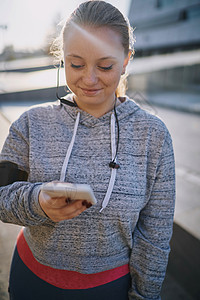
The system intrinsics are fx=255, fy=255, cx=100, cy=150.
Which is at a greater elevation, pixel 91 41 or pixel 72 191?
pixel 91 41

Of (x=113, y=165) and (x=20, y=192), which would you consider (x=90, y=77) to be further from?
(x=20, y=192)

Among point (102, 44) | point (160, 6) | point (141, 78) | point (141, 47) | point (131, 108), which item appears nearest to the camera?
point (102, 44)

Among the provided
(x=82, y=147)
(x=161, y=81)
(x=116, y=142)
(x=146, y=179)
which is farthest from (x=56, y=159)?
(x=161, y=81)

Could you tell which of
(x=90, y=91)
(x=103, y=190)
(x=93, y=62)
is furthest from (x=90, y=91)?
(x=103, y=190)

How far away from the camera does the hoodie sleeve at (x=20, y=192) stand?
106 cm

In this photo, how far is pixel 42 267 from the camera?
1211 mm

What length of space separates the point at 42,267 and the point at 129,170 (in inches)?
24.4

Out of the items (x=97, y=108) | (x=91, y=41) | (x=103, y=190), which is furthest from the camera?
(x=97, y=108)

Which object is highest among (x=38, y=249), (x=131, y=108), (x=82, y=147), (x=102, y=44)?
(x=102, y=44)

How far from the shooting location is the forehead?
1.05 meters

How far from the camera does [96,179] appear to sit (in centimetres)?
117

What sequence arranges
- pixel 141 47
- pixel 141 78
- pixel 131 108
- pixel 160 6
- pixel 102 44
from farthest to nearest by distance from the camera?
pixel 141 47 < pixel 160 6 < pixel 141 78 < pixel 131 108 < pixel 102 44

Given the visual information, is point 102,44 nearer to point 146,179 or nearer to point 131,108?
point 131,108

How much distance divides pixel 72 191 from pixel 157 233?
58 cm
